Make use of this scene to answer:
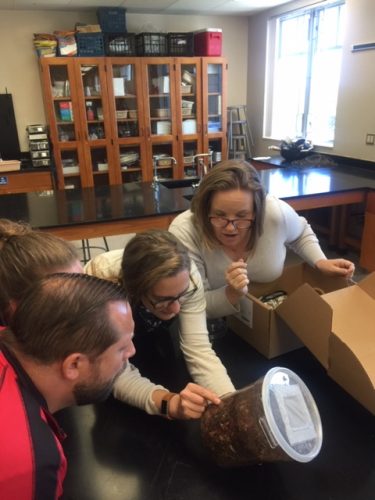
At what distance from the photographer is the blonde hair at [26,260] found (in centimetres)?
92

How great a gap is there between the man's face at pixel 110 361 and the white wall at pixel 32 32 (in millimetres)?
4761

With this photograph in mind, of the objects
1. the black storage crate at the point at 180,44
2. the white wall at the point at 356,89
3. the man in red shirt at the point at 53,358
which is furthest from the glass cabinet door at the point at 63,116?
the man in red shirt at the point at 53,358

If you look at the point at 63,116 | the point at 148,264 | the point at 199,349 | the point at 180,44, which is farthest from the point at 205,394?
the point at 180,44

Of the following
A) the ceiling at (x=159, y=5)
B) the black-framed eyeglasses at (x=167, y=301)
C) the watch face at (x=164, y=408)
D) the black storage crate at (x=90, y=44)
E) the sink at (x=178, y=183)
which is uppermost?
the ceiling at (x=159, y=5)

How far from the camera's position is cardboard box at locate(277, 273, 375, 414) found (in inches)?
33.6

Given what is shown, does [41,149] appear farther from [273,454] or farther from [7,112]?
[273,454]

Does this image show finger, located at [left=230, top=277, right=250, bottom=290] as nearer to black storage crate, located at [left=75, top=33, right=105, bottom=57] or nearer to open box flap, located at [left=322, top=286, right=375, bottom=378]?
open box flap, located at [left=322, top=286, right=375, bottom=378]

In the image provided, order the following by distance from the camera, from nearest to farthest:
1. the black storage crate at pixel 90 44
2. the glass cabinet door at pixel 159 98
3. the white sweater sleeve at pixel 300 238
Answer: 1. the white sweater sleeve at pixel 300 238
2. the black storage crate at pixel 90 44
3. the glass cabinet door at pixel 159 98

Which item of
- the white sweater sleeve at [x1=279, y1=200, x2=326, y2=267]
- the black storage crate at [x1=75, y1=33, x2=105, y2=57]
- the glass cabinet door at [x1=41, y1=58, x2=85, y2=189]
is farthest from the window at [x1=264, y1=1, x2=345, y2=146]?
the white sweater sleeve at [x1=279, y1=200, x2=326, y2=267]

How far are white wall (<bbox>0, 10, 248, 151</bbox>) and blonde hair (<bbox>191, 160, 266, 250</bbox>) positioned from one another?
4.11 meters

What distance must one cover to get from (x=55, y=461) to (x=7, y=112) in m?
4.90

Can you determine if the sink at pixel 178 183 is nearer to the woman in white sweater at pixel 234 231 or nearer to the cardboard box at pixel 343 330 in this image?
the woman in white sweater at pixel 234 231

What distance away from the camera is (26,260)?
93cm

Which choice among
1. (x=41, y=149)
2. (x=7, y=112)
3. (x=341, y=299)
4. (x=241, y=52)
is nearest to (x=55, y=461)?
(x=341, y=299)
